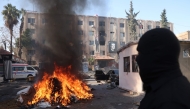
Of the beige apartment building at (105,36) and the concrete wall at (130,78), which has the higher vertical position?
the beige apartment building at (105,36)

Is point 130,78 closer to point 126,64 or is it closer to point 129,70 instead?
point 129,70

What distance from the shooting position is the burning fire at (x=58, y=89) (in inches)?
408

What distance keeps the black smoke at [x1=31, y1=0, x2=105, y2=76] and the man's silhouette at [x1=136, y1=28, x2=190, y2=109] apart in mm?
12349

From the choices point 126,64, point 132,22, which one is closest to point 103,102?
point 126,64

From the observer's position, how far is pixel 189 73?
11.8 meters

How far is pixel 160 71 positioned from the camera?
137 cm

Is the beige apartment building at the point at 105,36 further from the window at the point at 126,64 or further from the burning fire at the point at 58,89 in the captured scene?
the burning fire at the point at 58,89

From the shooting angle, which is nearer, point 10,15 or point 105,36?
point 10,15

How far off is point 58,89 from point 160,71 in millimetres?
10193

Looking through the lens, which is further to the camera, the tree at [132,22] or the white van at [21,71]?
the tree at [132,22]

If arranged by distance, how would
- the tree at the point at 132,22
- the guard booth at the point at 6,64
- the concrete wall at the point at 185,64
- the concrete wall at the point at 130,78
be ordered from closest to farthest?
the concrete wall at the point at 185,64 → the concrete wall at the point at 130,78 → the guard booth at the point at 6,64 → the tree at the point at 132,22

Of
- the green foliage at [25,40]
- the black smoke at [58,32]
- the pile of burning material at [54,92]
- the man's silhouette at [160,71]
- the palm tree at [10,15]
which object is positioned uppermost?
the palm tree at [10,15]

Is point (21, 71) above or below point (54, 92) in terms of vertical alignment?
above

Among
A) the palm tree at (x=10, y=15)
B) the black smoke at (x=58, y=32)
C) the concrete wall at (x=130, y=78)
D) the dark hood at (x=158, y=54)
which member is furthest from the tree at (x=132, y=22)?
the dark hood at (x=158, y=54)
